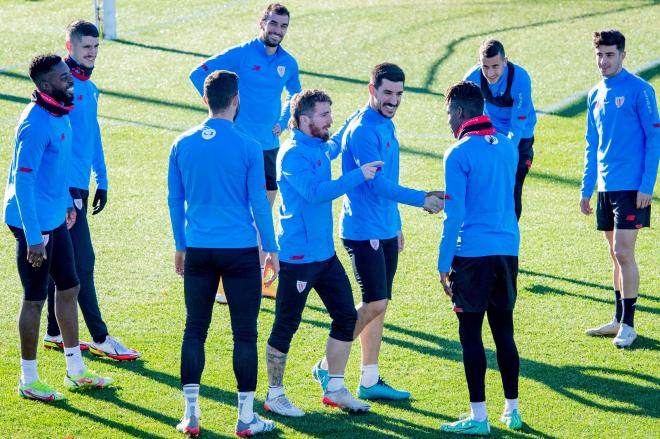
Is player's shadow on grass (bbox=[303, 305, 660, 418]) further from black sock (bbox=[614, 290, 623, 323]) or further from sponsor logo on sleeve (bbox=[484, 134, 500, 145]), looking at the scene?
sponsor logo on sleeve (bbox=[484, 134, 500, 145])

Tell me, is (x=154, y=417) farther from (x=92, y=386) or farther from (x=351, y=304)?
(x=351, y=304)

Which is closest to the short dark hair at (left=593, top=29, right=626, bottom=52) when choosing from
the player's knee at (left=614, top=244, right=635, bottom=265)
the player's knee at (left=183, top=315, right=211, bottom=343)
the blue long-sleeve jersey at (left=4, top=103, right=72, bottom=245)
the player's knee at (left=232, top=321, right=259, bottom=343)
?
the player's knee at (left=614, top=244, right=635, bottom=265)

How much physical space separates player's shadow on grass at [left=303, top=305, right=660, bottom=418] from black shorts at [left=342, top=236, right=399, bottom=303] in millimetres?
1142

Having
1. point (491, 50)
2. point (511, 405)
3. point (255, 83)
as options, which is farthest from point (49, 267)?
point (491, 50)

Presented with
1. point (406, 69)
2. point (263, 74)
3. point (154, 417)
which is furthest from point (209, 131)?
point (406, 69)

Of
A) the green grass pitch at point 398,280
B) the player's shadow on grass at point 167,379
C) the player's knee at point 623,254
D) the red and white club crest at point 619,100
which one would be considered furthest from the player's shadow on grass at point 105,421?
the red and white club crest at point 619,100

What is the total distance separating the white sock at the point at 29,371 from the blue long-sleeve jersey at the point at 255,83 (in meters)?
3.21

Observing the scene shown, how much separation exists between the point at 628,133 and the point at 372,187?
7.63ft

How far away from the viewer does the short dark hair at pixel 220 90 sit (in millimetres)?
5738

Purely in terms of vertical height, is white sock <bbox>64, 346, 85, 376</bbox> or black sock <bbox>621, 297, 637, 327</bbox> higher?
black sock <bbox>621, 297, 637, 327</bbox>

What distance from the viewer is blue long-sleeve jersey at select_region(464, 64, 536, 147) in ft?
27.6

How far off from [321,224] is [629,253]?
2.72 meters

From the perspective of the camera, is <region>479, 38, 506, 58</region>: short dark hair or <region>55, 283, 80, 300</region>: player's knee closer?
<region>55, 283, 80, 300</region>: player's knee

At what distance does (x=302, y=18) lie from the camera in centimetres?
2297
